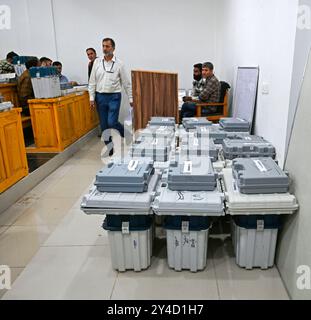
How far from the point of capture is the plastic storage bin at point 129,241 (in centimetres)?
206

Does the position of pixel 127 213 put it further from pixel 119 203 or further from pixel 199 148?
pixel 199 148

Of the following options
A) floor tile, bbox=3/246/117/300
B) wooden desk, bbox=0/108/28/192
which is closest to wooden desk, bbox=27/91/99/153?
wooden desk, bbox=0/108/28/192

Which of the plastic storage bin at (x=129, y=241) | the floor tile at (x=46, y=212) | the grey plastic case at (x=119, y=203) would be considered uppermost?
the grey plastic case at (x=119, y=203)

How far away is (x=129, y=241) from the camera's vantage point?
209cm

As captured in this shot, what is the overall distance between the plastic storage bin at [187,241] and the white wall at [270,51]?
825mm

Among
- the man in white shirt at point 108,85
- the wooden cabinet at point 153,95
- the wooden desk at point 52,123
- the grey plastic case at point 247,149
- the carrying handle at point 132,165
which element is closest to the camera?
the carrying handle at point 132,165

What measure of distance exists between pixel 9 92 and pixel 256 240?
444 cm

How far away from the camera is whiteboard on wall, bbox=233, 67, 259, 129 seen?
336 cm

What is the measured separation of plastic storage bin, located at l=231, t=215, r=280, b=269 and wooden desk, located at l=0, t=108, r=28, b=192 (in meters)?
2.33

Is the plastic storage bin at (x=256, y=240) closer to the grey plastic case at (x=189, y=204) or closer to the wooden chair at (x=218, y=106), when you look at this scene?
the grey plastic case at (x=189, y=204)

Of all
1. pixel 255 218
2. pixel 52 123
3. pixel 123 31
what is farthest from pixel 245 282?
pixel 123 31

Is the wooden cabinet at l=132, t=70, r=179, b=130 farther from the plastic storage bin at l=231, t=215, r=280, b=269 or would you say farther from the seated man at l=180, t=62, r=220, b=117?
the plastic storage bin at l=231, t=215, r=280, b=269

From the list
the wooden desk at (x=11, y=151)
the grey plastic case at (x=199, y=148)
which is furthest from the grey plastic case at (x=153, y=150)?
the wooden desk at (x=11, y=151)
